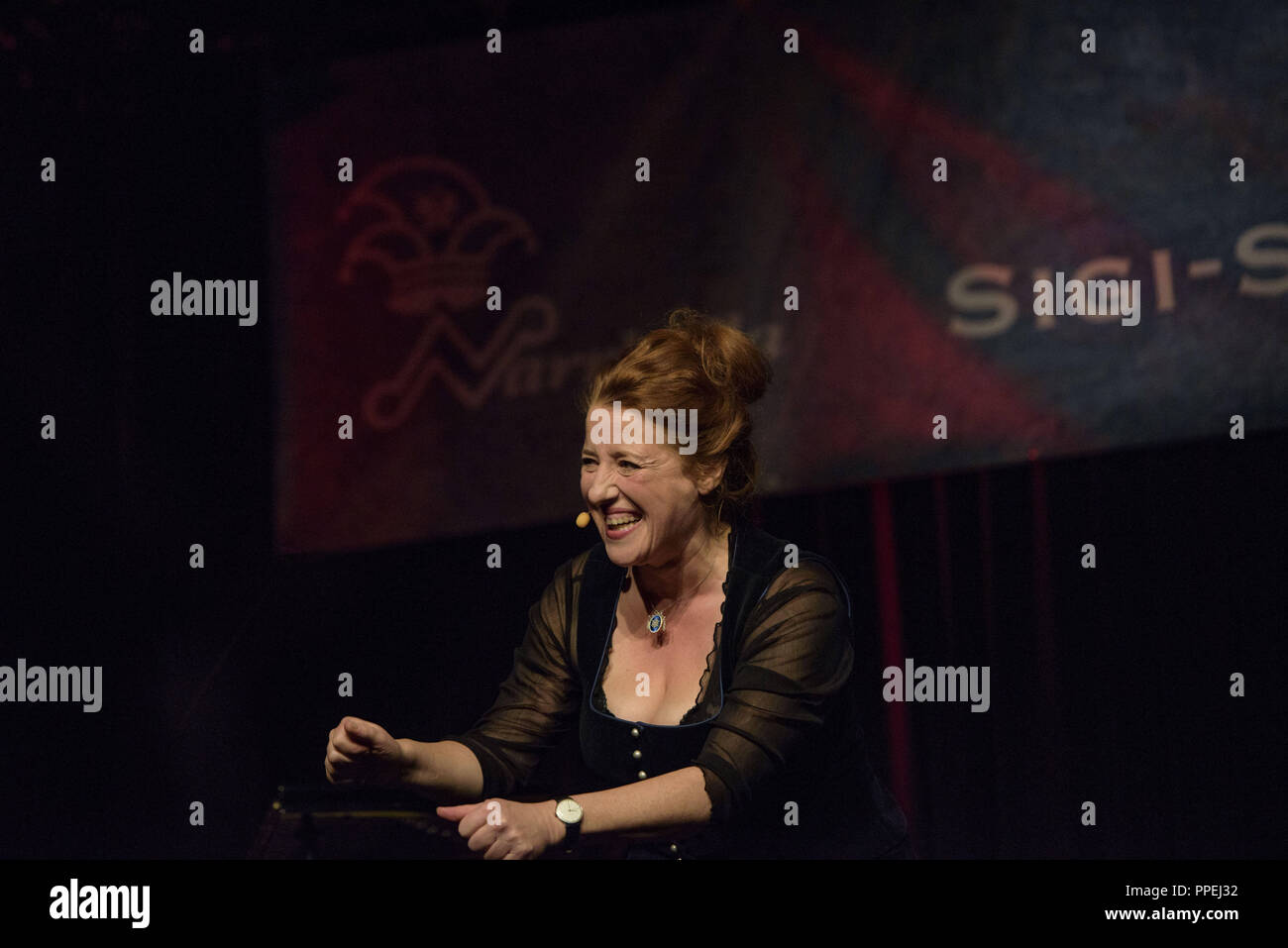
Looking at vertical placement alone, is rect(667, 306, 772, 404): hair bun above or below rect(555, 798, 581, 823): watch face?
A: above

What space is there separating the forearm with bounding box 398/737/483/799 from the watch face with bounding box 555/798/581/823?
14.4 inches

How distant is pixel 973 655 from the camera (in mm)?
3447

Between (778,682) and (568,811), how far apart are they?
49 centimetres

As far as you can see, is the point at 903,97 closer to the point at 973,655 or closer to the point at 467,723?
the point at 973,655

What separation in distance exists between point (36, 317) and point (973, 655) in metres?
2.51

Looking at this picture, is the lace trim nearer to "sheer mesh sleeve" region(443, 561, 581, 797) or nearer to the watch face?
"sheer mesh sleeve" region(443, 561, 581, 797)

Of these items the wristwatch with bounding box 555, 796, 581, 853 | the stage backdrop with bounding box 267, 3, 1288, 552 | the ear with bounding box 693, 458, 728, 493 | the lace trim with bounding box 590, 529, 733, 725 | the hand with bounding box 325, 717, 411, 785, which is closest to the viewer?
the wristwatch with bounding box 555, 796, 581, 853

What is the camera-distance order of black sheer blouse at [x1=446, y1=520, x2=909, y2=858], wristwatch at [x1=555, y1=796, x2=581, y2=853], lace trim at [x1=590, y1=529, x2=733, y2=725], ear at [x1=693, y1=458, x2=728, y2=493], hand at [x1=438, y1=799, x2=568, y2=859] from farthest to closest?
ear at [x1=693, y1=458, x2=728, y2=493], lace trim at [x1=590, y1=529, x2=733, y2=725], black sheer blouse at [x1=446, y1=520, x2=909, y2=858], wristwatch at [x1=555, y1=796, x2=581, y2=853], hand at [x1=438, y1=799, x2=568, y2=859]

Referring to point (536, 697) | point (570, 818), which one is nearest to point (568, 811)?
point (570, 818)

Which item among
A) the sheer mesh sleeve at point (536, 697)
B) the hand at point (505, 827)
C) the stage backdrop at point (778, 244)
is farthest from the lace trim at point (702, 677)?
→ the stage backdrop at point (778, 244)

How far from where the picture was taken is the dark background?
3.41m

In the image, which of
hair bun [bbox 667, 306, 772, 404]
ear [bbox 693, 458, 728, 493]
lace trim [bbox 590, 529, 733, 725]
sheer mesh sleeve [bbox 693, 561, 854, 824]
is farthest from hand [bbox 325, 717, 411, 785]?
hair bun [bbox 667, 306, 772, 404]

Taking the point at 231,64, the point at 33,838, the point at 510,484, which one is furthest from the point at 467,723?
the point at 231,64
